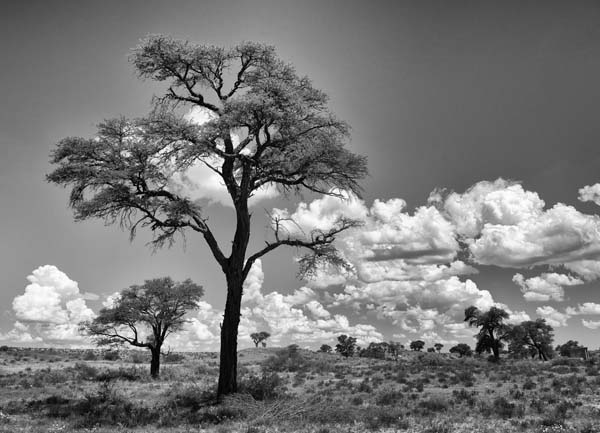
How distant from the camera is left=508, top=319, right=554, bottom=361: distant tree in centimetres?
7206

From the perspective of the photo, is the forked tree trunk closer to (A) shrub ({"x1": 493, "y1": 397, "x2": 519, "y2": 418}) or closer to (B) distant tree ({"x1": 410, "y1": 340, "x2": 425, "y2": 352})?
(A) shrub ({"x1": 493, "y1": 397, "x2": 519, "y2": 418})

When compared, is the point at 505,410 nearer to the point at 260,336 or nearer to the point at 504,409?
the point at 504,409

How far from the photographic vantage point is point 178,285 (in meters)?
37.5

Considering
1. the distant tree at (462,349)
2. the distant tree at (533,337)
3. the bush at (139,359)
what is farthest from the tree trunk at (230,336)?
the distant tree at (462,349)

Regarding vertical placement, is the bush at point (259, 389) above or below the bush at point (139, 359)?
above

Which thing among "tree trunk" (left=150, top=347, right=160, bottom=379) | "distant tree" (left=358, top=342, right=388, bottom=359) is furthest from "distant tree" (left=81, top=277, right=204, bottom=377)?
"distant tree" (left=358, top=342, right=388, bottom=359)

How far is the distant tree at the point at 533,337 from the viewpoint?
236ft

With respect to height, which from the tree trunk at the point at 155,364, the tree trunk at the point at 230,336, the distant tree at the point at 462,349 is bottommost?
the distant tree at the point at 462,349

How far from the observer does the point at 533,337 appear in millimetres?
72188

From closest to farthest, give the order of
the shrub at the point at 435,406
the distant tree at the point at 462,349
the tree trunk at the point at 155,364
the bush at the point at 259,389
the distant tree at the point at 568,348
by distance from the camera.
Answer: the shrub at the point at 435,406 < the bush at the point at 259,389 < the tree trunk at the point at 155,364 < the distant tree at the point at 568,348 < the distant tree at the point at 462,349

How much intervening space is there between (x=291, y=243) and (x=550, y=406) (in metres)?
11.2

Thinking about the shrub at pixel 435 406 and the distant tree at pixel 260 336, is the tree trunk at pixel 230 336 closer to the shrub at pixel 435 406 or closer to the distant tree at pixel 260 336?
the shrub at pixel 435 406

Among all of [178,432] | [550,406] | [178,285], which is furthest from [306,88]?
[178,285]

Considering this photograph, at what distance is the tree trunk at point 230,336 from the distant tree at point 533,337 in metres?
66.0
